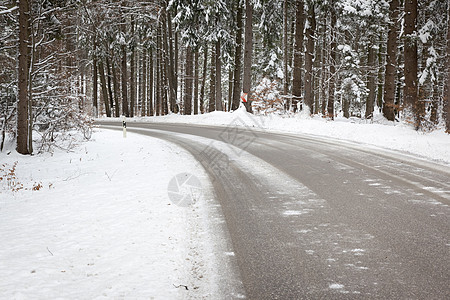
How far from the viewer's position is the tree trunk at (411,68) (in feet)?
43.1

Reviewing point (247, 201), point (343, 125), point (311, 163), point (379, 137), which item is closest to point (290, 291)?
point (247, 201)

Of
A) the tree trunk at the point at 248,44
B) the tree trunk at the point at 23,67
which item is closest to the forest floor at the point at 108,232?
the tree trunk at the point at 23,67

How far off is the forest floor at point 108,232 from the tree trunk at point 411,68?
408 cm

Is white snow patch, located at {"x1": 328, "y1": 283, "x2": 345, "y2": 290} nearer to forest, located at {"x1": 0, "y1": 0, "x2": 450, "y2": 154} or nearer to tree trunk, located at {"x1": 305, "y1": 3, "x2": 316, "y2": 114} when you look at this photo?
forest, located at {"x1": 0, "y1": 0, "x2": 450, "y2": 154}

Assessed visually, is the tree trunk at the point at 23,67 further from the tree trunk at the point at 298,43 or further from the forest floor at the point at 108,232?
the tree trunk at the point at 298,43

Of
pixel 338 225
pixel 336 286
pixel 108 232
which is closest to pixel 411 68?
pixel 338 225

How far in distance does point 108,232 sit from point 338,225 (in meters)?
3.21

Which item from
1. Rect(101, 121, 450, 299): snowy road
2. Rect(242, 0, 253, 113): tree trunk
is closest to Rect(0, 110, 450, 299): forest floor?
Rect(101, 121, 450, 299): snowy road

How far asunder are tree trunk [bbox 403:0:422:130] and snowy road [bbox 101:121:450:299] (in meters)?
5.70

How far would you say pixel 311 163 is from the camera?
8.27m

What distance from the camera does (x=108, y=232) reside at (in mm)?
4332

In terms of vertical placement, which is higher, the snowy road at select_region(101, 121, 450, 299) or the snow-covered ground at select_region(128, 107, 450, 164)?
the snow-covered ground at select_region(128, 107, 450, 164)

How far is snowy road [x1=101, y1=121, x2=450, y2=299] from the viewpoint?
3.08m

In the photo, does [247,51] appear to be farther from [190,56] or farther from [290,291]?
[290,291]
